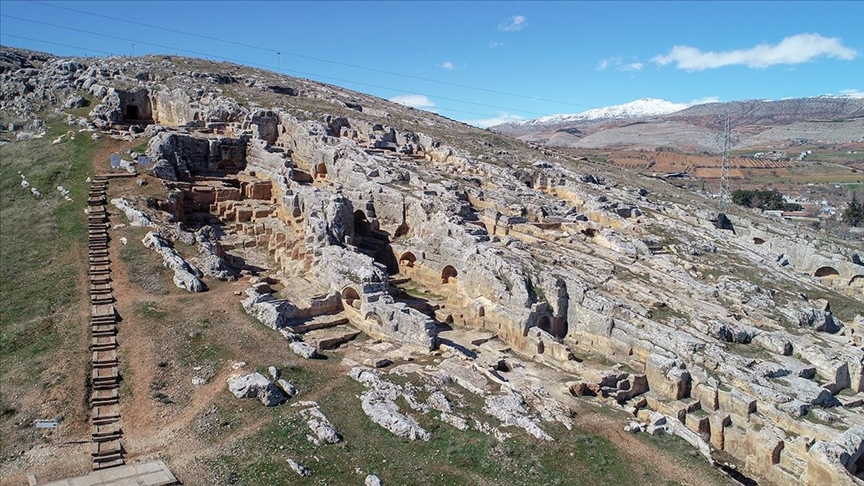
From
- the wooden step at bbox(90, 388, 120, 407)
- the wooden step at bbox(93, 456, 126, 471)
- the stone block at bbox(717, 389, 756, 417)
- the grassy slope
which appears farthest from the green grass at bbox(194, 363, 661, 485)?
the stone block at bbox(717, 389, 756, 417)

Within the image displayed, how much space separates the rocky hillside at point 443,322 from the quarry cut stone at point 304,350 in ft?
0.39

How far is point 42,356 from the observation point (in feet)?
61.5

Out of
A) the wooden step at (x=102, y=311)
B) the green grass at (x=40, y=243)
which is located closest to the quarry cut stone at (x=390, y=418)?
the wooden step at (x=102, y=311)

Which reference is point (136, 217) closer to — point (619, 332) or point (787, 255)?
point (619, 332)

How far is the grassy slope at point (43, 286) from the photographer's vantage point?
1683cm

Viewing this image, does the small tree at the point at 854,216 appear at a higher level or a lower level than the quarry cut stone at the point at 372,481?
higher

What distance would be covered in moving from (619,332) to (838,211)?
221 ft

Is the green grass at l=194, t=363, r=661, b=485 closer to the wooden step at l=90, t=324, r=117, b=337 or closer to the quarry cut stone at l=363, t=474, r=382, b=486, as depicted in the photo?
the quarry cut stone at l=363, t=474, r=382, b=486

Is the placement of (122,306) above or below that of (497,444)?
above

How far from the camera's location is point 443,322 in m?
26.9

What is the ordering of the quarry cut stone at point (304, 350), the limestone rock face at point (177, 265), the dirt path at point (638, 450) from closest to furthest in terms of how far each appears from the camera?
the dirt path at point (638, 450) → the quarry cut stone at point (304, 350) → the limestone rock face at point (177, 265)

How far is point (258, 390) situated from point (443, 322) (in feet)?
37.5

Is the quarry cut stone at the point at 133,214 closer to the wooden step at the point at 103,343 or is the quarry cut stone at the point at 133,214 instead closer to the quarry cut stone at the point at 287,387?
the wooden step at the point at 103,343

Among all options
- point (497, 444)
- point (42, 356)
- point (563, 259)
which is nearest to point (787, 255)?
Answer: point (563, 259)
